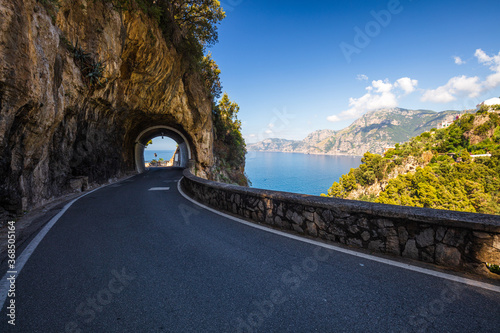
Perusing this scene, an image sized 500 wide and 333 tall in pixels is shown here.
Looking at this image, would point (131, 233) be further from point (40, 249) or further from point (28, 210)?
point (28, 210)

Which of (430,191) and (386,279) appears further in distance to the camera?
(430,191)

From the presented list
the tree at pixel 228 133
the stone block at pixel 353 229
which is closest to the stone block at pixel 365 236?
the stone block at pixel 353 229

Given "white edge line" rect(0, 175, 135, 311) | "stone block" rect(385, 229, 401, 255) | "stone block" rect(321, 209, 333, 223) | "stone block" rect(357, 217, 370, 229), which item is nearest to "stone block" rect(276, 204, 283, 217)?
"stone block" rect(321, 209, 333, 223)

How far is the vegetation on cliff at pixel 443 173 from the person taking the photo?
37.8 m

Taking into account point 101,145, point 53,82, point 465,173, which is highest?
point 53,82

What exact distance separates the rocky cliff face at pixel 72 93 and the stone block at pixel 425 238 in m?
8.49

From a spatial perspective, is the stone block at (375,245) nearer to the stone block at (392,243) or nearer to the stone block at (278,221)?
the stone block at (392,243)

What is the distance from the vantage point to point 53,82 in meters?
6.27

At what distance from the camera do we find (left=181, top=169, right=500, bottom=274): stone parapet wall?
2.54 meters

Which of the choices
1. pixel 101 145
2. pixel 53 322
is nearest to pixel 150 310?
pixel 53 322

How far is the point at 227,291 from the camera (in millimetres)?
2348

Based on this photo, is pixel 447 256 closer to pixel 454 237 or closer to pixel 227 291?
pixel 454 237

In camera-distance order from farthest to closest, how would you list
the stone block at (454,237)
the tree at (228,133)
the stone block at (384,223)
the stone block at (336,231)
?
the tree at (228,133), the stone block at (336,231), the stone block at (384,223), the stone block at (454,237)

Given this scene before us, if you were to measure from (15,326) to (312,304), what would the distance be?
9.33ft
